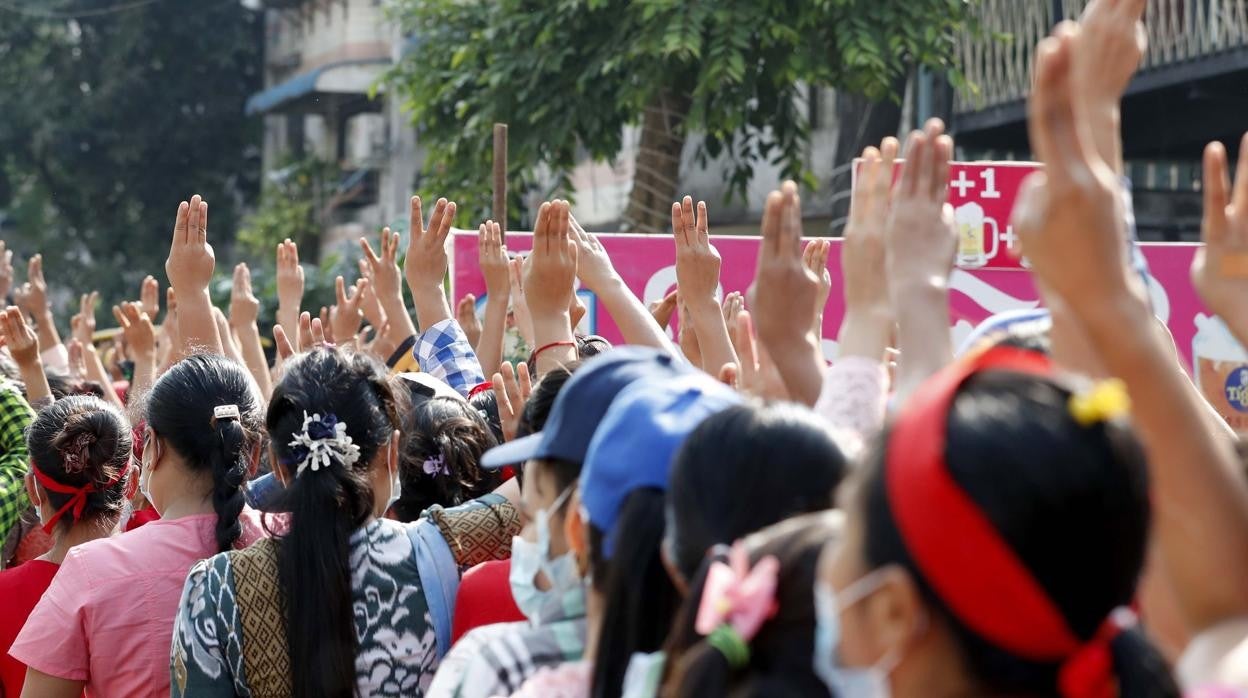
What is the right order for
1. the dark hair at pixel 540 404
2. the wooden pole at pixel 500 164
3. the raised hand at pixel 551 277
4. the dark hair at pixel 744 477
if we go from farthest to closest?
1. the wooden pole at pixel 500 164
2. the raised hand at pixel 551 277
3. the dark hair at pixel 540 404
4. the dark hair at pixel 744 477

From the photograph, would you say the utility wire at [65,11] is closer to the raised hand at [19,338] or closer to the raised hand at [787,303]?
the raised hand at [19,338]

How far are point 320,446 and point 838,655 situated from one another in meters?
1.67

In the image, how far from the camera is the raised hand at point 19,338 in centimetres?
497

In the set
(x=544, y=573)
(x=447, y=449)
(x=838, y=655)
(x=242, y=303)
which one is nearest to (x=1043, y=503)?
Result: (x=838, y=655)

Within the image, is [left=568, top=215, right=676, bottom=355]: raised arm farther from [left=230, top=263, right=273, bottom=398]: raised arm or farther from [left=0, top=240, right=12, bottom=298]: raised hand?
[left=0, top=240, right=12, bottom=298]: raised hand

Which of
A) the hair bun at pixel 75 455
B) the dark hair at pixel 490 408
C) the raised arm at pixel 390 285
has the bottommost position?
the hair bun at pixel 75 455

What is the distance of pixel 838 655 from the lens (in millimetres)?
1566

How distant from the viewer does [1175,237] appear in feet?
45.8

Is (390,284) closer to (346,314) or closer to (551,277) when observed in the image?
(346,314)

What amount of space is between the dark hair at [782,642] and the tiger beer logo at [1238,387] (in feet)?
20.9

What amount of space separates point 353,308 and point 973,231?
292cm

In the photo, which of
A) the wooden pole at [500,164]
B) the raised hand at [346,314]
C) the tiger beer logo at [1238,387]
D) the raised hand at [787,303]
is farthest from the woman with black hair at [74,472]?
the tiger beer logo at [1238,387]

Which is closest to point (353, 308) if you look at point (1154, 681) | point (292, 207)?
point (1154, 681)

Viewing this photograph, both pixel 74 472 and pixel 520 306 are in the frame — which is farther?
pixel 520 306
